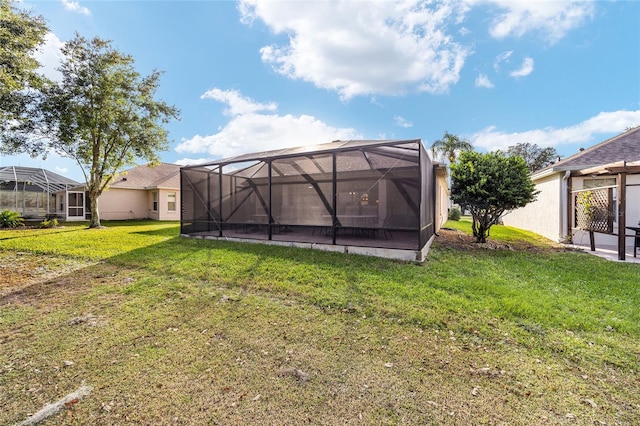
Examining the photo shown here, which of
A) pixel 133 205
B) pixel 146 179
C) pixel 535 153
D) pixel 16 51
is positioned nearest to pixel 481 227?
pixel 16 51

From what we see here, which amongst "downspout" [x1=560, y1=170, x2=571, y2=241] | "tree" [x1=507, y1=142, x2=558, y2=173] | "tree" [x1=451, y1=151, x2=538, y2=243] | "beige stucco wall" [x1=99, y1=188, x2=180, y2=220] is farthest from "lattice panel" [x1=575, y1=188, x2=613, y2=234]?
"tree" [x1=507, y1=142, x2=558, y2=173]

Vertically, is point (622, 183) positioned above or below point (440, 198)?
above

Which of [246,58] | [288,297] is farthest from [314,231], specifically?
[246,58]

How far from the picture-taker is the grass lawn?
6.66ft

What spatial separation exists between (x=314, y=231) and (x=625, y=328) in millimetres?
7540

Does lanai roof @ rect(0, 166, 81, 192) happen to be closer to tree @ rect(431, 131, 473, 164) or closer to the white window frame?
the white window frame

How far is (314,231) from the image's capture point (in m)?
9.71

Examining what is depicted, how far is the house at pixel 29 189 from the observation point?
17094mm

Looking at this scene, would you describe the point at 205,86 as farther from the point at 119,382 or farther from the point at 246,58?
the point at 119,382

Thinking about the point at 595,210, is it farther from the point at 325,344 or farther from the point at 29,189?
the point at 29,189

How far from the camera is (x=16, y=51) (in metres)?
7.70

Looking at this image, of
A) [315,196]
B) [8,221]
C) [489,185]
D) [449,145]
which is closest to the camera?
[489,185]

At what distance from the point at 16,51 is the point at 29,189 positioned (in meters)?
14.5

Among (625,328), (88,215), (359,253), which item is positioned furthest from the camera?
(88,215)
